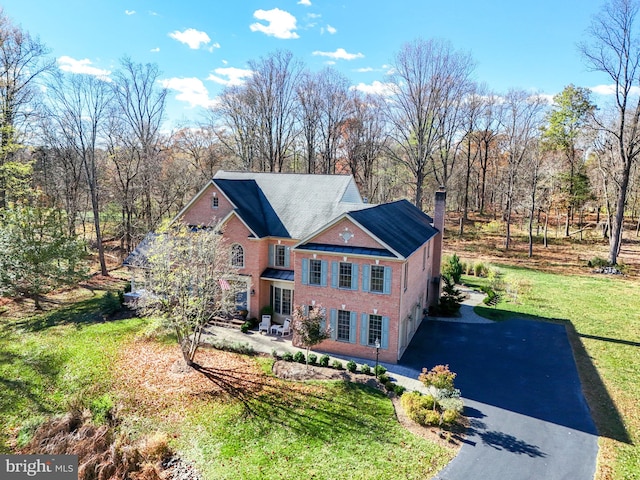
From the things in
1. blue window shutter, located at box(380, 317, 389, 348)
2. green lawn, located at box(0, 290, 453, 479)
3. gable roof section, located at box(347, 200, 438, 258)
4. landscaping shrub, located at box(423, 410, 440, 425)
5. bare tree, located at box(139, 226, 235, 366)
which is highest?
gable roof section, located at box(347, 200, 438, 258)

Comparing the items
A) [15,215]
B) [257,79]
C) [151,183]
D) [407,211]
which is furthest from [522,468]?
[257,79]

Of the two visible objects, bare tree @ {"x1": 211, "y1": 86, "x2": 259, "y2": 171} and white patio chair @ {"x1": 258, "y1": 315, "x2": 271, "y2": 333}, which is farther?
bare tree @ {"x1": 211, "y1": 86, "x2": 259, "y2": 171}

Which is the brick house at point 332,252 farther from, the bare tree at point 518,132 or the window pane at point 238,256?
the bare tree at point 518,132

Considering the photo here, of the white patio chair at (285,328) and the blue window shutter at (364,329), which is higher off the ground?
the blue window shutter at (364,329)

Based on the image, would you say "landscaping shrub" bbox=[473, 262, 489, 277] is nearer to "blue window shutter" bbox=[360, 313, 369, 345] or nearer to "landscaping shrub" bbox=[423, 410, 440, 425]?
"blue window shutter" bbox=[360, 313, 369, 345]

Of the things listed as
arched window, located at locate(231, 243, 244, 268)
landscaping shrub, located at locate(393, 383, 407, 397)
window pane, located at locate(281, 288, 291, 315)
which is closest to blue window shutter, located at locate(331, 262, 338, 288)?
window pane, located at locate(281, 288, 291, 315)

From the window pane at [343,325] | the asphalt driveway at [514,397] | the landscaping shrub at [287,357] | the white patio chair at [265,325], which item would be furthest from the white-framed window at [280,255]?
the asphalt driveway at [514,397]

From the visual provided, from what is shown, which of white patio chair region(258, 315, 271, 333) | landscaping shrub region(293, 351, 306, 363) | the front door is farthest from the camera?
the front door
